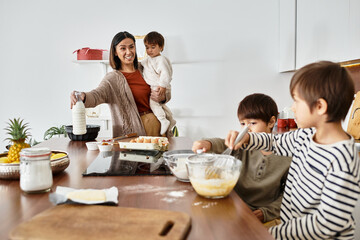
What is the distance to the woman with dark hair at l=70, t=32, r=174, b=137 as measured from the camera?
2182mm

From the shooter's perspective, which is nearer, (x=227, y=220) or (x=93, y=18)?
(x=227, y=220)

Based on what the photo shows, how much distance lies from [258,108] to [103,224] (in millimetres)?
1057

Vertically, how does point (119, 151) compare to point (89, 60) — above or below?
below

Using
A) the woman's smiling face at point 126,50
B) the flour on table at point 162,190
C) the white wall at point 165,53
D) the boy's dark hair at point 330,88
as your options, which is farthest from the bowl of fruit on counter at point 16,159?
the white wall at point 165,53

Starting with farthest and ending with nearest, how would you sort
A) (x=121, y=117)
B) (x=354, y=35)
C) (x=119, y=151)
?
(x=354, y=35) → (x=121, y=117) → (x=119, y=151)

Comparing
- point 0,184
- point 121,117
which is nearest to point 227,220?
point 0,184

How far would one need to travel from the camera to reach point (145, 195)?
865 mm

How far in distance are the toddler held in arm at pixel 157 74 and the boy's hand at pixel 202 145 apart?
1.29 m

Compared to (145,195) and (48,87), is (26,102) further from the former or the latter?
(145,195)

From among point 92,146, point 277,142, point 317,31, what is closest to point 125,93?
point 92,146

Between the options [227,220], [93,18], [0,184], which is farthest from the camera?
[93,18]

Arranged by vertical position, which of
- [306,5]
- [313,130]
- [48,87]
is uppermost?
[306,5]

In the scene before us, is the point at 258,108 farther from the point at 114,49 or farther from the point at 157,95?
the point at 114,49

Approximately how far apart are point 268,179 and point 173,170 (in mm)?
516
